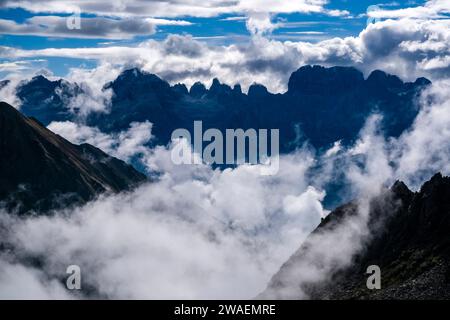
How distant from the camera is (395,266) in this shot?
198875 millimetres

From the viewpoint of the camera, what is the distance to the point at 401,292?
160125 millimetres
